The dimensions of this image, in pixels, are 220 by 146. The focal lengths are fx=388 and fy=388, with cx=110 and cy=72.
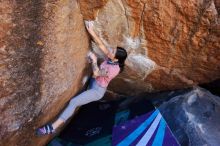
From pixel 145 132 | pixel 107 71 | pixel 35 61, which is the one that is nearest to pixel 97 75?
pixel 107 71

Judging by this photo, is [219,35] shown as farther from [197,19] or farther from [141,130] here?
[141,130]

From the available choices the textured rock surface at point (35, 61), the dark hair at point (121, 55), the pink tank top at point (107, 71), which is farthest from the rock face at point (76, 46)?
the pink tank top at point (107, 71)

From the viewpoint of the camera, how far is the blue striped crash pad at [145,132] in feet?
15.9

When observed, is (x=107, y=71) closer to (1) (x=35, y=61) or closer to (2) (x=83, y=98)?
(2) (x=83, y=98)

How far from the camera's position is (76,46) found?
4.48 meters

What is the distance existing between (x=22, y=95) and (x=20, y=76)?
23cm

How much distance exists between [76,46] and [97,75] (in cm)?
44

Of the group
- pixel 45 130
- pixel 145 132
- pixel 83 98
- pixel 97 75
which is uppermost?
pixel 97 75

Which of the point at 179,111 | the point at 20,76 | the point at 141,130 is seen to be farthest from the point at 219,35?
the point at 20,76

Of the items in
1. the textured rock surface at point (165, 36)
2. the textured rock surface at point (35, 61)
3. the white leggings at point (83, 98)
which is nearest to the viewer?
the textured rock surface at point (35, 61)

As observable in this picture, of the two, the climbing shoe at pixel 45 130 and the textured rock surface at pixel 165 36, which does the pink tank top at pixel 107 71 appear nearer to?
the textured rock surface at pixel 165 36

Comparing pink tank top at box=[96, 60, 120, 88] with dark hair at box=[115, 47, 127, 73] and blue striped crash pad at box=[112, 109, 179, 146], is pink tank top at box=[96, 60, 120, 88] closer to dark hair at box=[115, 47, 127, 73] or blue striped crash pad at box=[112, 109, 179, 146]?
dark hair at box=[115, 47, 127, 73]

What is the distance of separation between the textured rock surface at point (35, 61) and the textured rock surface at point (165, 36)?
1.26ft

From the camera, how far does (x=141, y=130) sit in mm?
4938
